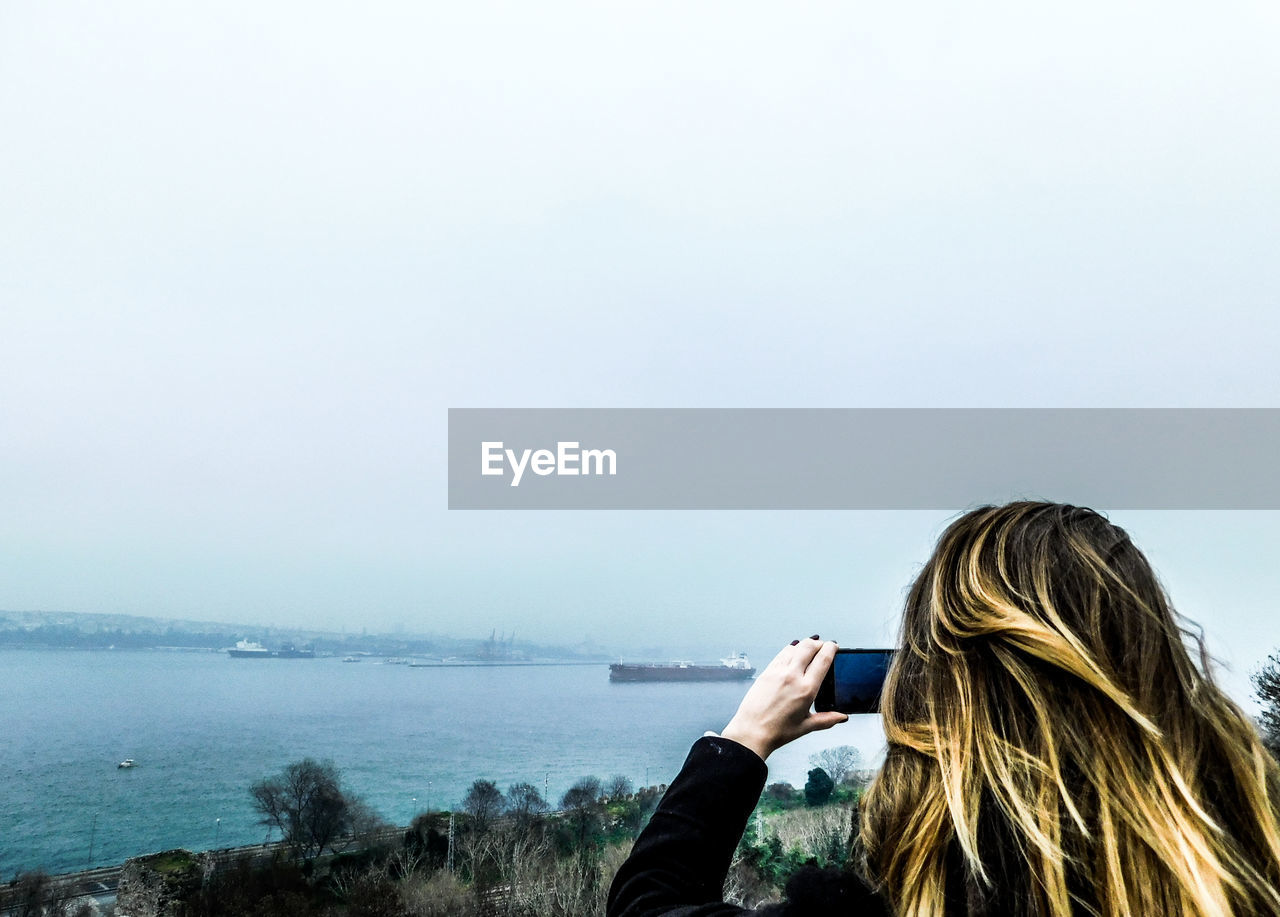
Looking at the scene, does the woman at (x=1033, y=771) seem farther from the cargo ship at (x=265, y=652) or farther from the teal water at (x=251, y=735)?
the cargo ship at (x=265, y=652)

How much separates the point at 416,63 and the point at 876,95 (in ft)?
11.3

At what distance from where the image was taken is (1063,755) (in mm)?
520

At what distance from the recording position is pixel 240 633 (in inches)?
269

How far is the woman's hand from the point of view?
627mm

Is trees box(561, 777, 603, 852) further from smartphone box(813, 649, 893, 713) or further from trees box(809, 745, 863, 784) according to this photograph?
smartphone box(813, 649, 893, 713)

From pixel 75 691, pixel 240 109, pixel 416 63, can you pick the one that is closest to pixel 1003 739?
pixel 75 691

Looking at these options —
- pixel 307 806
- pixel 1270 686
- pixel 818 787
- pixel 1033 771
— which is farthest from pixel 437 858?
pixel 1033 771

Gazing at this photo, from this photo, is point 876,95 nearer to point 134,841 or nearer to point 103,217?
point 103,217

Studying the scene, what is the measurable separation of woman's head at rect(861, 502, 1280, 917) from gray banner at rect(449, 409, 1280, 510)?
460 cm

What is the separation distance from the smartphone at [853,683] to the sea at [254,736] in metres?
3.58

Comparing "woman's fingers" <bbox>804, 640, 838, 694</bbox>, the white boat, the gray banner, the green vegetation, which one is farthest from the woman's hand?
the white boat

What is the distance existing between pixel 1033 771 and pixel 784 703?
0.58 feet

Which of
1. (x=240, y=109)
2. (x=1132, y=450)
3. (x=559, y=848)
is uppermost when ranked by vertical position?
(x=240, y=109)

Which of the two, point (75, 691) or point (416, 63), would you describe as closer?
point (75, 691)
